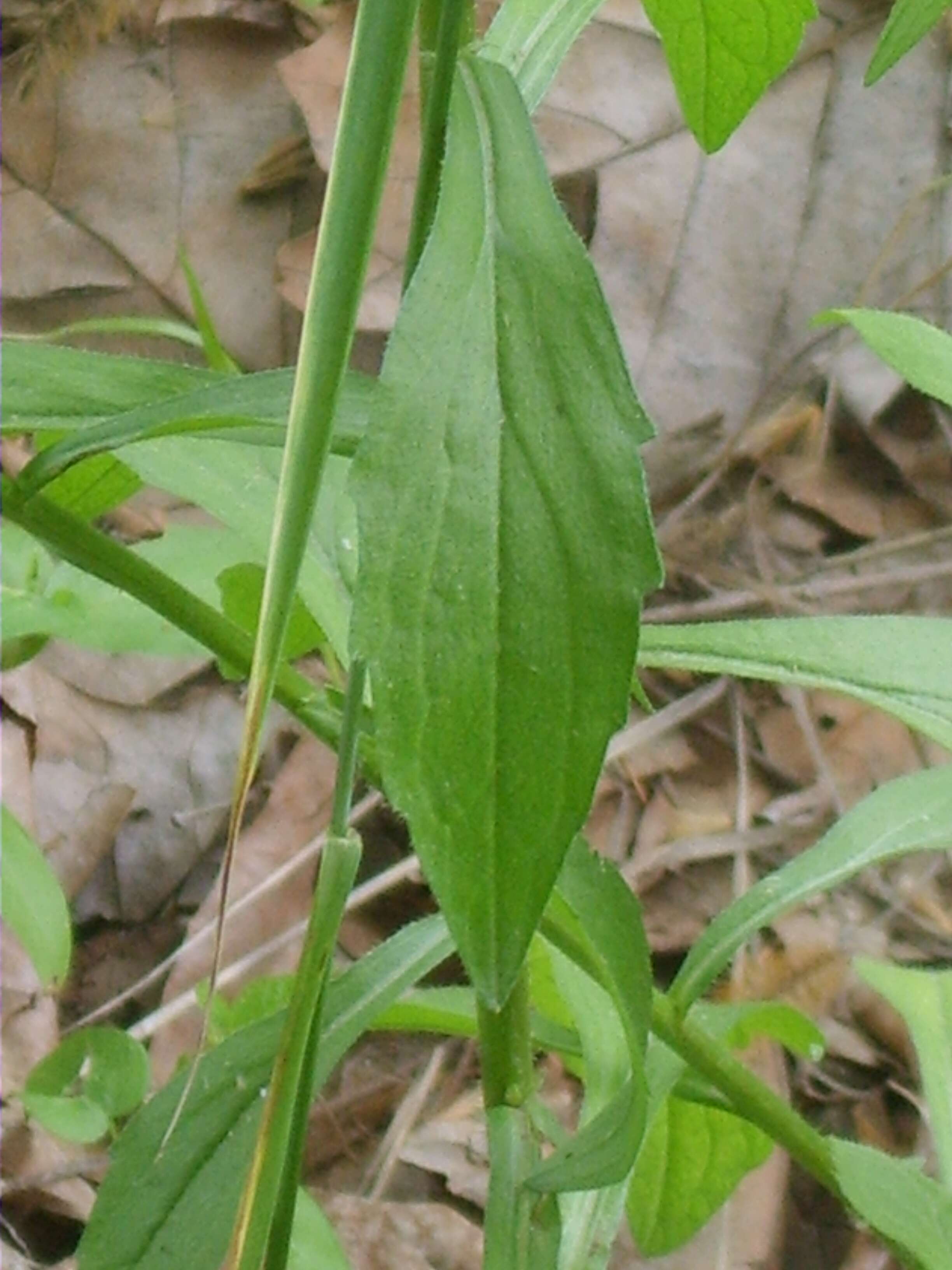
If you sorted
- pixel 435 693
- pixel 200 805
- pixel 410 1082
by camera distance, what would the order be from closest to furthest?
pixel 435 693
pixel 410 1082
pixel 200 805

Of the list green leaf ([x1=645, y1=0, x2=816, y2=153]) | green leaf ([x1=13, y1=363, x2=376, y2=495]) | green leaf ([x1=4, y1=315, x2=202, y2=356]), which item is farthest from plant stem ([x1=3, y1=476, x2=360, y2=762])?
green leaf ([x1=4, y1=315, x2=202, y2=356])

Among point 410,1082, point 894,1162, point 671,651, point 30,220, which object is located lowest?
point 410,1082

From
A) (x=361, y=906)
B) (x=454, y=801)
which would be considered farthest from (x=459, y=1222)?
(x=454, y=801)

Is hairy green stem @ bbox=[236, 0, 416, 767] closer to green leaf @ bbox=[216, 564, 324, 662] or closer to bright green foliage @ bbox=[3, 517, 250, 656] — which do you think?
green leaf @ bbox=[216, 564, 324, 662]

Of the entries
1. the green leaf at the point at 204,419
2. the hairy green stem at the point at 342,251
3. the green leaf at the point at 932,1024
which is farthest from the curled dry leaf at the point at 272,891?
the hairy green stem at the point at 342,251

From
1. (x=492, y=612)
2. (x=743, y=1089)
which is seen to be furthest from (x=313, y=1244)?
(x=492, y=612)

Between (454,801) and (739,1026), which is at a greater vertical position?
(454,801)

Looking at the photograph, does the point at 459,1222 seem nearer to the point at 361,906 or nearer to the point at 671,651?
the point at 361,906

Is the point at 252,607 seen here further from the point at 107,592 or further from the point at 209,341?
the point at 209,341

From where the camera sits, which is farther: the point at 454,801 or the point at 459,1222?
the point at 459,1222
